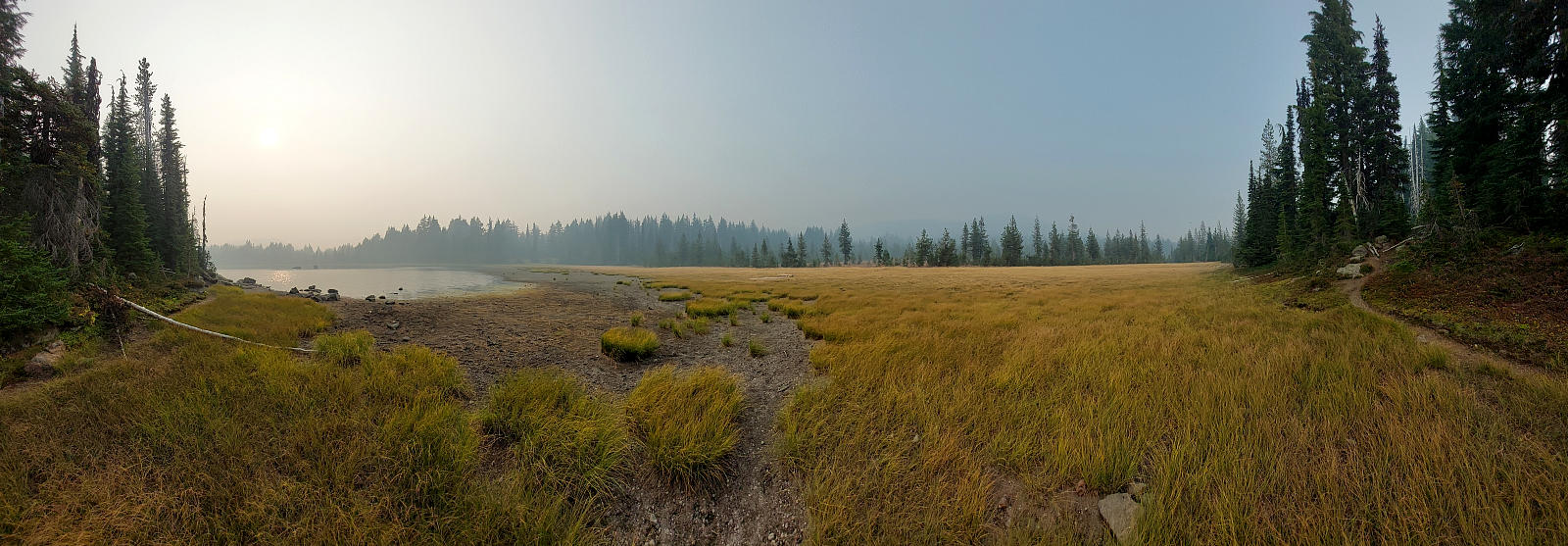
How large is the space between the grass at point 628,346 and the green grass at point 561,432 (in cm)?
272

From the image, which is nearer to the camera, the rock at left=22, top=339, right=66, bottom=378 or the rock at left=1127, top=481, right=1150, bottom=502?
the rock at left=1127, top=481, right=1150, bottom=502

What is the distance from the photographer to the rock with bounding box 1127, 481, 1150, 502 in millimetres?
3034

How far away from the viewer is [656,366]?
24.6ft

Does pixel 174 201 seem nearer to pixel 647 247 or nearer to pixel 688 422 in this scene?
pixel 688 422

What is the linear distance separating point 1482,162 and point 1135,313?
79.0 ft

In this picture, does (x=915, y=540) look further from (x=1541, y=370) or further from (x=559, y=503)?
(x=1541, y=370)

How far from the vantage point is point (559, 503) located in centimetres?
289

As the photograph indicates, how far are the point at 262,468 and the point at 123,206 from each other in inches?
1560

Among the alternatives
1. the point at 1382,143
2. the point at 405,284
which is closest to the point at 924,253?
the point at 1382,143

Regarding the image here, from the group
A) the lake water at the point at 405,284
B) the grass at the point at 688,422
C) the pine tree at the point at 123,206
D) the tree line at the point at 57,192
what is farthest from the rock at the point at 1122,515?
the pine tree at the point at 123,206

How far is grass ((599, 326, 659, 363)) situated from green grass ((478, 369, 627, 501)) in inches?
107

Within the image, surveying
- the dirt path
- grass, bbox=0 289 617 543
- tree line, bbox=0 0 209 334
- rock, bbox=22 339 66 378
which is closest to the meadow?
grass, bbox=0 289 617 543

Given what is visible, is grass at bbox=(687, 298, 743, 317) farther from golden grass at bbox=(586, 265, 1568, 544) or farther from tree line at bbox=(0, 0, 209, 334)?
tree line at bbox=(0, 0, 209, 334)

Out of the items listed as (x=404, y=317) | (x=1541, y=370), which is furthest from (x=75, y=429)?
(x=1541, y=370)
